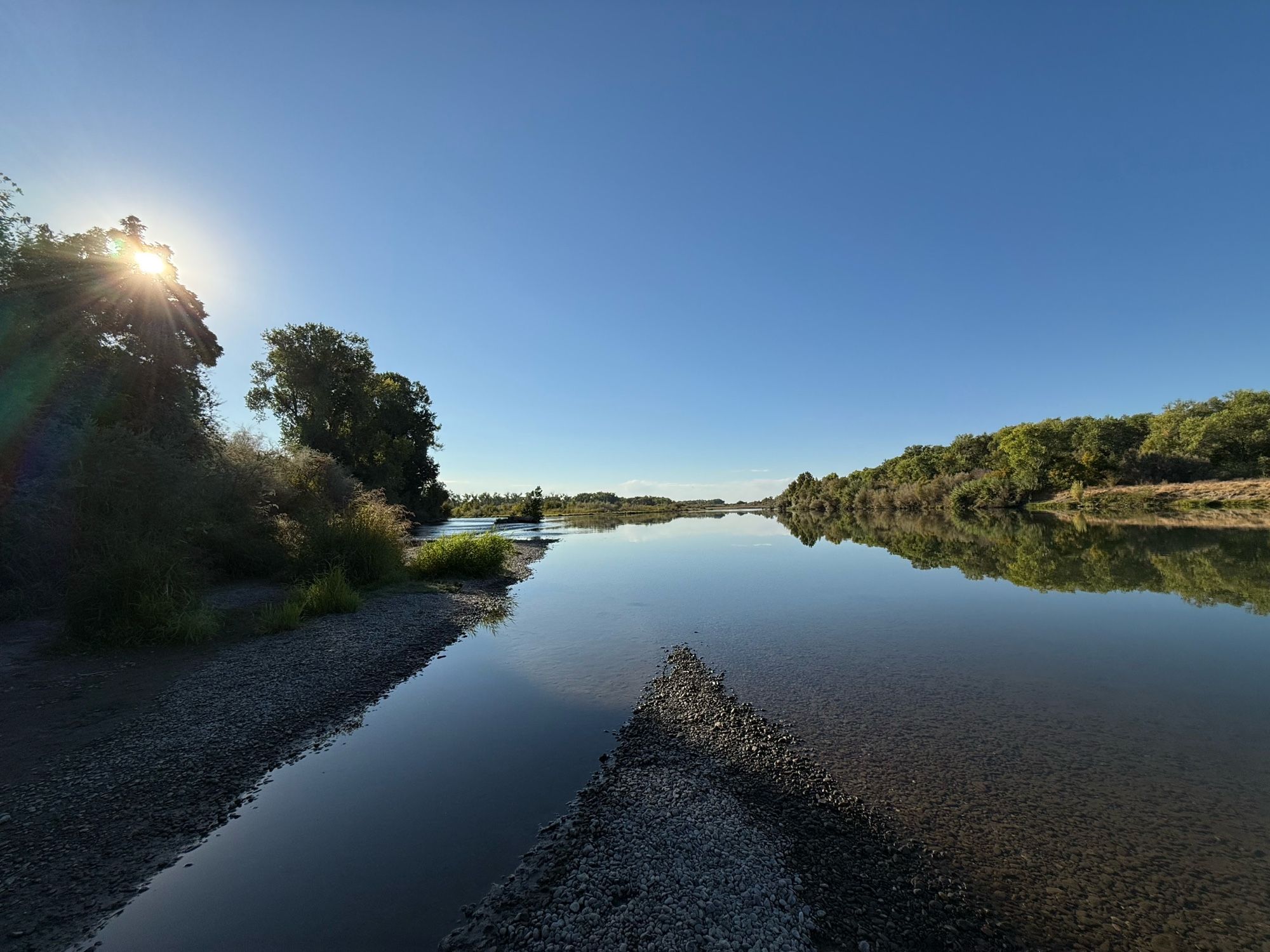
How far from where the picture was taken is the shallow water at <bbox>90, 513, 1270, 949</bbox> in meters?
3.85

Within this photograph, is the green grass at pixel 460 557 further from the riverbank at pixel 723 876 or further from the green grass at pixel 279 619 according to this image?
the riverbank at pixel 723 876

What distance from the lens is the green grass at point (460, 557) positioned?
2080 cm

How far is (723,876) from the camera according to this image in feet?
13.1

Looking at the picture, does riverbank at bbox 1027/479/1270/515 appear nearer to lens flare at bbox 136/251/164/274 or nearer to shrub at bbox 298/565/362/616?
shrub at bbox 298/565/362/616

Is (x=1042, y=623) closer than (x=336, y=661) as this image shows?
No

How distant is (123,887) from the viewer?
4000mm

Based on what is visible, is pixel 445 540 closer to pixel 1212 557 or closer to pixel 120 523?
pixel 120 523

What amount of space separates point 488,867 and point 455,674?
6009 mm

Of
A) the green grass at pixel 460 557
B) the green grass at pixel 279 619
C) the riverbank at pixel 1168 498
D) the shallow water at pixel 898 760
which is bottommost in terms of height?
the shallow water at pixel 898 760

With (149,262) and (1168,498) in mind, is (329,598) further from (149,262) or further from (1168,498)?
(1168,498)

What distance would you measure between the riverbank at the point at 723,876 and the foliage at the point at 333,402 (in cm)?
3632

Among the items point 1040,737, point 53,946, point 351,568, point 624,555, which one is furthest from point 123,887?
point 624,555

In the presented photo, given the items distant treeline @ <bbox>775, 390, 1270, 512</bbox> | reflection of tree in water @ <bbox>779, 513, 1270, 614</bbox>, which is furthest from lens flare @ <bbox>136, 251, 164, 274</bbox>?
distant treeline @ <bbox>775, 390, 1270, 512</bbox>

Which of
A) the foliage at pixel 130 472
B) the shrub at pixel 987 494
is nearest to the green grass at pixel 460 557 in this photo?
the foliage at pixel 130 472
